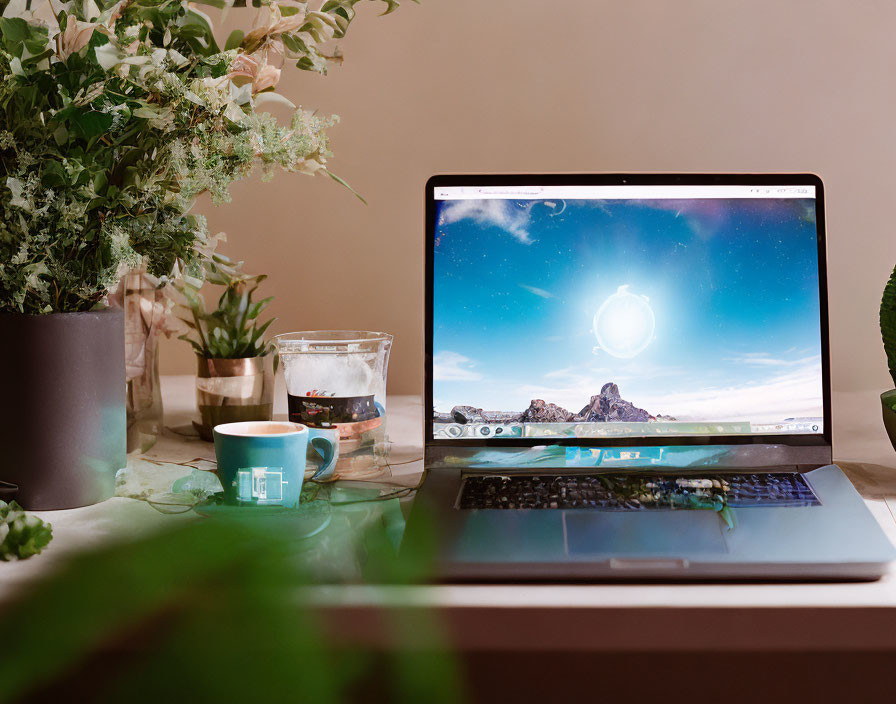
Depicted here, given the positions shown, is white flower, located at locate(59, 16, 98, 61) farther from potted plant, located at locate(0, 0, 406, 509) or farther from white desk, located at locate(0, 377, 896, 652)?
white desk, located at locate(0, 377, 896, 652)

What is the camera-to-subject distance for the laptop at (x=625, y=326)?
0.75 metres

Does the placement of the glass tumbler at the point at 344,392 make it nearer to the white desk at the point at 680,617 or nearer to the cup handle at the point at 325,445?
the cup handle at the point at 325,445

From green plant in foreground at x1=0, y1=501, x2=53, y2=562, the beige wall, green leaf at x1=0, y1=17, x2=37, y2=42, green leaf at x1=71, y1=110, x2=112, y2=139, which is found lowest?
green plant in foreground at x1=0, y1=501, x2=53, y2=562

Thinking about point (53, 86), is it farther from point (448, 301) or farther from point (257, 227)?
point (257, 227)

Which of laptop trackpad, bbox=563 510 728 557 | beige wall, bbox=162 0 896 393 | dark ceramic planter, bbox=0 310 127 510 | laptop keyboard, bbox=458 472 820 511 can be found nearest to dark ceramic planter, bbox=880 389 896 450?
laptop keyboard, bbox=458 472 820 511

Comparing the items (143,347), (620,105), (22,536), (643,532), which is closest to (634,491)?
(643,532)

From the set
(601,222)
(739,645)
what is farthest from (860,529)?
(601,222)

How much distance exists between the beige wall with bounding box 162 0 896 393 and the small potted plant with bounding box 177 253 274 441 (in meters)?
0.32

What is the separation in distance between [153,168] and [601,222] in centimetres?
43

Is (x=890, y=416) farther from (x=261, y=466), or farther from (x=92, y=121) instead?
(x=92, y=121)

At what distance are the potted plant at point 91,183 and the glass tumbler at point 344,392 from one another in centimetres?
Result: 16

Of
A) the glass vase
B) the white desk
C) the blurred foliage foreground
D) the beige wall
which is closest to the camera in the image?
the blurred foliage foreground

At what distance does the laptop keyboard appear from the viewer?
0.63 meters

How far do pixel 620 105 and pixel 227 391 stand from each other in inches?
27.6
